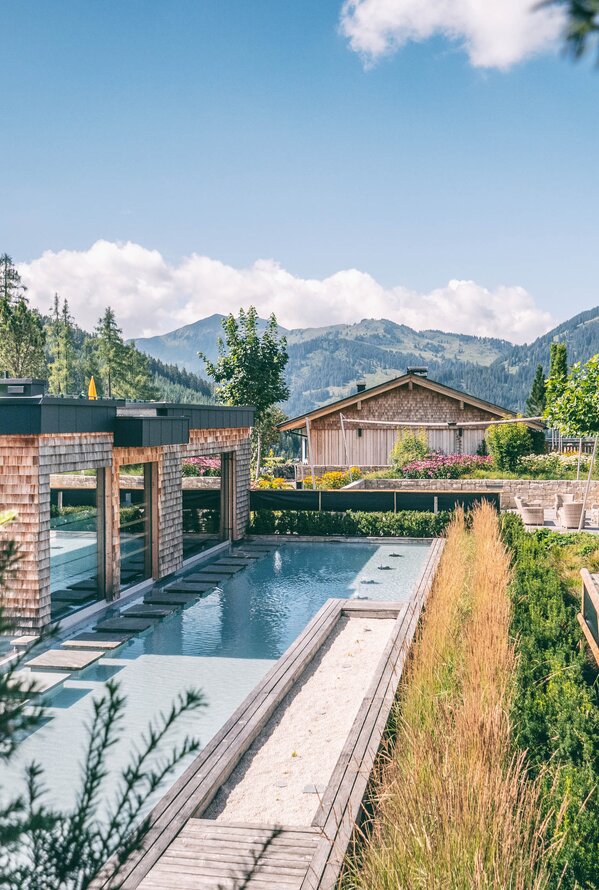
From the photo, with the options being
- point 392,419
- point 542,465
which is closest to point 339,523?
point 542,465

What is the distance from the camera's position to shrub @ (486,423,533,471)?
82.0 ft

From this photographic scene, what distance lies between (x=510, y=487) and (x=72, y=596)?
1448 cm

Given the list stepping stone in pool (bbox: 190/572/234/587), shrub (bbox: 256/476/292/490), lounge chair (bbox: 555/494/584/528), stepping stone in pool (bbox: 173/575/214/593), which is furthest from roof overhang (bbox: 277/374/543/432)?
stepping stone in pool (bbox: 173/575/214/593)

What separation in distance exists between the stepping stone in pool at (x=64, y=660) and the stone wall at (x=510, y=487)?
12.9 metres

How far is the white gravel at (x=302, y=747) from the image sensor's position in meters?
4.97

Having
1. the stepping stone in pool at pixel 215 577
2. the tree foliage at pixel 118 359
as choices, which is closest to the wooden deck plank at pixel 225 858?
the stepping stone in pool at pixel 215 577

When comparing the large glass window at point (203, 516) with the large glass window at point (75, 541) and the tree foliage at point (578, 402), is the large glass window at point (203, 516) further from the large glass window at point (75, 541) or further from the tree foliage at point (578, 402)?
the tree foliage at point (578, 402)

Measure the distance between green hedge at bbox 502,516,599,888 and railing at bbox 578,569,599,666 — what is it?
0.45 ft

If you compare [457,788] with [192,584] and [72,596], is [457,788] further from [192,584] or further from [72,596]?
[192,584]

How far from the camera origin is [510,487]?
70.6 ft

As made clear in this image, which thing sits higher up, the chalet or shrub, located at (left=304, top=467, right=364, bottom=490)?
the chalet

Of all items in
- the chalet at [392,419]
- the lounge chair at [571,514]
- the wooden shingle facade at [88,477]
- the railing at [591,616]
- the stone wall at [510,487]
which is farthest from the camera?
the chalet at [392,419]

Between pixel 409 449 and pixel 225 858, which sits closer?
pixel 225 858

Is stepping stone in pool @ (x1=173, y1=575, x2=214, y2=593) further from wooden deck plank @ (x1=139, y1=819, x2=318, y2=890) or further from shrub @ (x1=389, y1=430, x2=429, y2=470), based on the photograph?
shrub @ (x1=389, y1=430, x2=429, y2=470)
